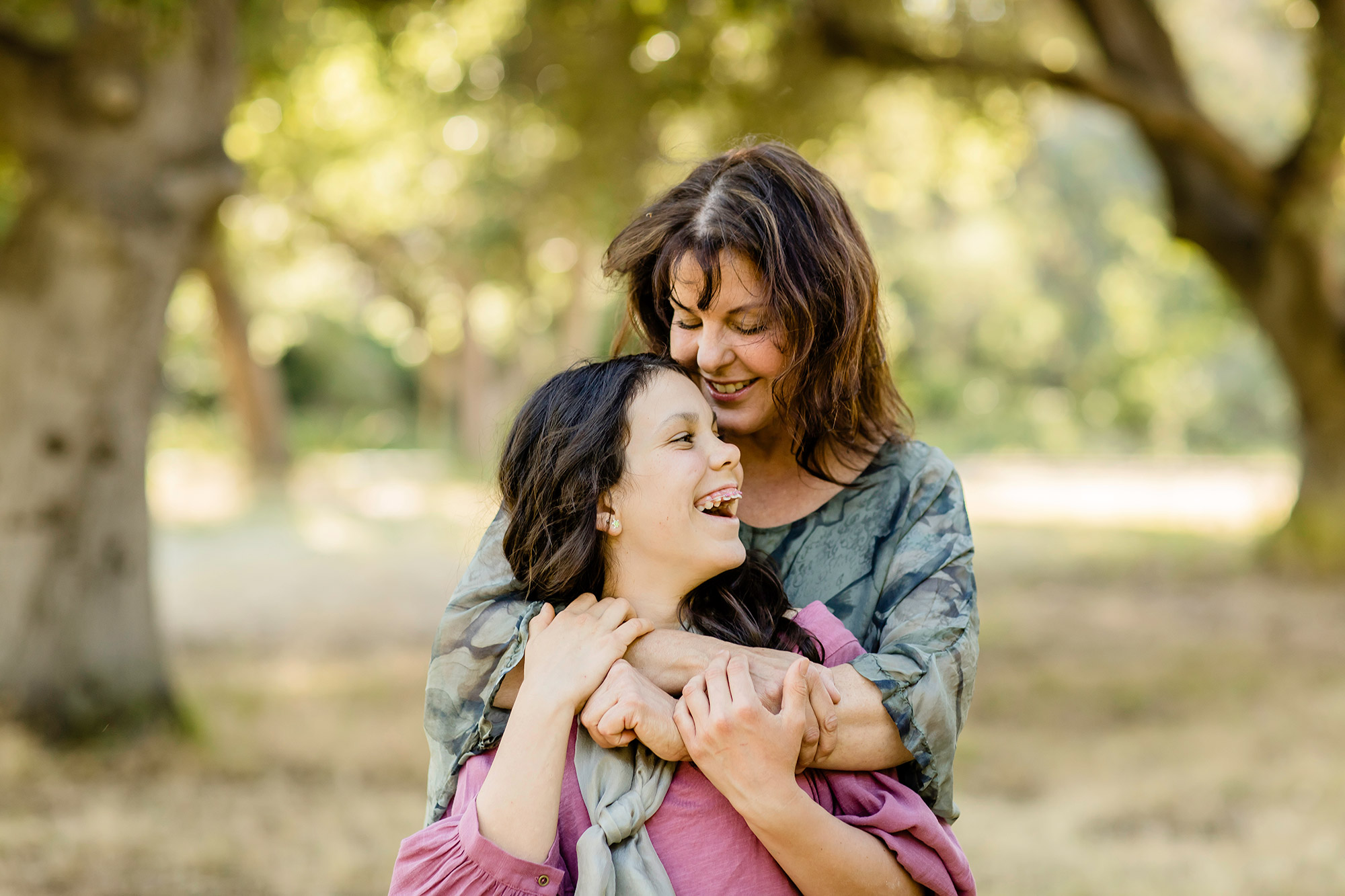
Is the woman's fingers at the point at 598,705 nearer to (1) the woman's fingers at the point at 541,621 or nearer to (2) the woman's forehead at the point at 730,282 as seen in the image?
(1) the woman's fingers at the point at 541,621

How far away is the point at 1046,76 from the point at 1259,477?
690 inches

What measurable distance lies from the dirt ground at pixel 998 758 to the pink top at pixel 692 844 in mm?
531

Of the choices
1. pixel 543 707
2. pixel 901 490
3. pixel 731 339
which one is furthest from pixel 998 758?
pixel 543 707

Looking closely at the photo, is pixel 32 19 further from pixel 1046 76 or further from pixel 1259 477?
pixel 1259 477

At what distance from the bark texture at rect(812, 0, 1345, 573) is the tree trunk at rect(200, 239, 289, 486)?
13.6 meters

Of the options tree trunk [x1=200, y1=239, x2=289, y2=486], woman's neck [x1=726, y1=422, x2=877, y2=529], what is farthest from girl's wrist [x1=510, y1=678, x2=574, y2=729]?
tree trunk [x1=200, y1=239, x2=289, y2=486]

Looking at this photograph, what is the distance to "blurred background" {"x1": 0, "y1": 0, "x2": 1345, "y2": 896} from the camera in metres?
5.32

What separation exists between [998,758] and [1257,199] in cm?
565

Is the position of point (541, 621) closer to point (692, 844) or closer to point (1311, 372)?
point (692, 844)

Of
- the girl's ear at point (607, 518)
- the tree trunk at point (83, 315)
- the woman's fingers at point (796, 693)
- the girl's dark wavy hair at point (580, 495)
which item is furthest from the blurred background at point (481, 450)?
the woman's fingers at point (796, 693)

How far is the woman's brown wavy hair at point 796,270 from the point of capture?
207 centimetres

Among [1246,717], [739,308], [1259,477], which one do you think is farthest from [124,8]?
[1259,477]

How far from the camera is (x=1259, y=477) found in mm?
22984

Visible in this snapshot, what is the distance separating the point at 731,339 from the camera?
2.10 meters
